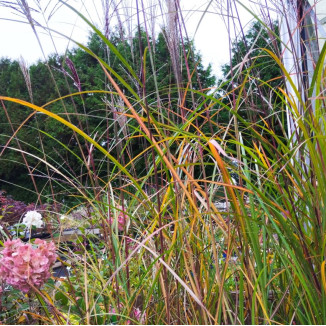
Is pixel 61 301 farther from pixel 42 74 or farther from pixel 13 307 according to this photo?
pixel 42 74

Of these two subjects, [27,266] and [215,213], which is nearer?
[215,213]

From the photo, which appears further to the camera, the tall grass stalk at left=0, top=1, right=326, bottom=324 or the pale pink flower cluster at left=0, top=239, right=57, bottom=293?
the pale pink flower cluster at left=0, top=239, right=57, bottom=293

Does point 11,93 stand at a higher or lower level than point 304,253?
higher

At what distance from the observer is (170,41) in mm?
963

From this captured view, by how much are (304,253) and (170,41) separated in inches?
21.9

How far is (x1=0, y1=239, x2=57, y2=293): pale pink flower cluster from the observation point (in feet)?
3.45

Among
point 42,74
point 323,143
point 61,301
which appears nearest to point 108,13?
point 323,143

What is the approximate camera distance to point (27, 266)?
3.50ft

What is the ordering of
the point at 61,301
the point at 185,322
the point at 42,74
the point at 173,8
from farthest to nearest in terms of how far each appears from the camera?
1. the point at 42,74
2. the point at 61,301
3. the point at 185,322
4. the point at 173,8

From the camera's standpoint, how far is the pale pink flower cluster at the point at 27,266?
41.4 inches

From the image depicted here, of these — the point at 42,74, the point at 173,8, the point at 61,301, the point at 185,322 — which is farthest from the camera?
the point at 42,74

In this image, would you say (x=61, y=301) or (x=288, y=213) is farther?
(x=61, y=301)

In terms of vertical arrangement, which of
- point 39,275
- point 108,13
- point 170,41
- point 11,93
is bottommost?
point 39,275

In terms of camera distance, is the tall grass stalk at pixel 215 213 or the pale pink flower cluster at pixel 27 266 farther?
the pale pink flower cluster at pixel 27 266
